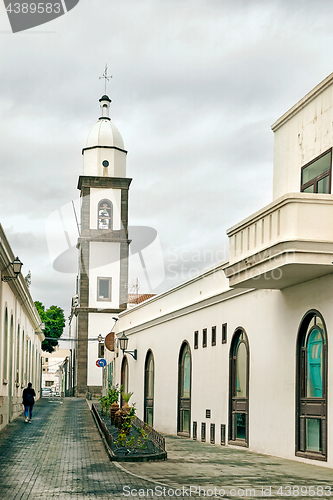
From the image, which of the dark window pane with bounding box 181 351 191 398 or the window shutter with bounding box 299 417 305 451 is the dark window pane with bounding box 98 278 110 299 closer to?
the dark window pane with bounding box 181 351 191 398

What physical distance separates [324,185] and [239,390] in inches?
250

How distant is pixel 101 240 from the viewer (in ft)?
172

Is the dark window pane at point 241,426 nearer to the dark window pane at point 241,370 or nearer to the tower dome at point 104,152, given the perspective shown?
the dark window pane at point 241,370

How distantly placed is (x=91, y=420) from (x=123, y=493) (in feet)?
53.5

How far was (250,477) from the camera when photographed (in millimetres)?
11055

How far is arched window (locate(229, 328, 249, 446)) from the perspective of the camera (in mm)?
16520

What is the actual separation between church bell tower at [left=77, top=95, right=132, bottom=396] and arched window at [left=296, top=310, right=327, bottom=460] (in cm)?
3940

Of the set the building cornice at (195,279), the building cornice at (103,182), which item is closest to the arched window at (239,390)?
the building cornice at (195,279)

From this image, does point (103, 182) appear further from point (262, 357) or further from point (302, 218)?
point (302, 218)

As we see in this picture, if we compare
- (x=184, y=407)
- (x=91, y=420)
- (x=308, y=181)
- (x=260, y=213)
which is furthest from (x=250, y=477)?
(x=91, y=420)

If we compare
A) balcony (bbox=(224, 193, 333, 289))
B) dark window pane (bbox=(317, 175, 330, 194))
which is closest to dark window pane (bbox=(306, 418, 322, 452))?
balcony (bbox=(224, 193, 333, 289))

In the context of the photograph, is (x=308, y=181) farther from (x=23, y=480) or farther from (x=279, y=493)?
(x=23, y=480)

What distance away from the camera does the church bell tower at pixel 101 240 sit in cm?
5216

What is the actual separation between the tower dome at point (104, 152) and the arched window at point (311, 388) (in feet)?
134
